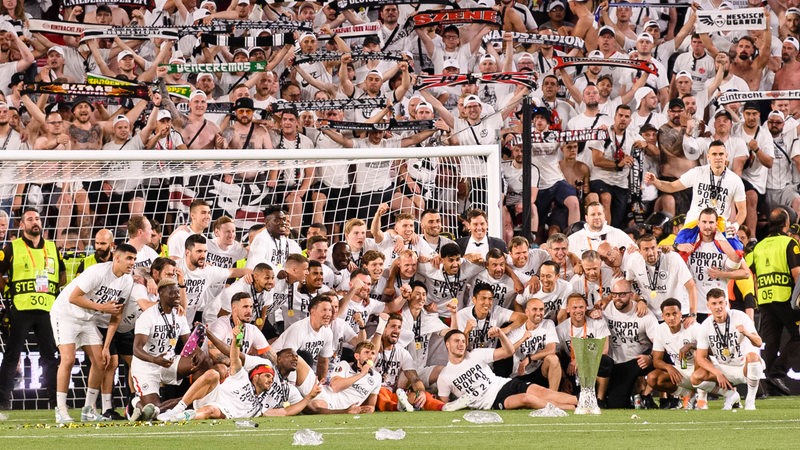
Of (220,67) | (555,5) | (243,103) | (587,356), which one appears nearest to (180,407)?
(587,356)

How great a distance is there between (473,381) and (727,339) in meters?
2.29

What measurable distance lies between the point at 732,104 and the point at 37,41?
902 cm

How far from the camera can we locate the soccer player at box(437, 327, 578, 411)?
11.5m

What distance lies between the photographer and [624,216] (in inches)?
609

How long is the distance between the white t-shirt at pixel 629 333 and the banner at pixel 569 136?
3300 millimetres

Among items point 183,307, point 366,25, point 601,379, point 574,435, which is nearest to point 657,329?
point 601,379

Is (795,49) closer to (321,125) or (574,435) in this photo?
(321,125)

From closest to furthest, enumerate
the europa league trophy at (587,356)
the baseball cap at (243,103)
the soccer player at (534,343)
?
the europa league trophy at (587,356)
the soccer player at (534,343)
the baseball cap at (243,103)

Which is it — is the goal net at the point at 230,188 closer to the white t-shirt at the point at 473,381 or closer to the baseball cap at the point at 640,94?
the white t-shirt at the point at 473,381

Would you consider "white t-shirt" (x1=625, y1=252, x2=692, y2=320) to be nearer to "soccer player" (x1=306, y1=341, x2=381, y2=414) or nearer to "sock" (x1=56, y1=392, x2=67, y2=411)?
"soccer player" (x1=306, y1=341, x2=381, y2=414)

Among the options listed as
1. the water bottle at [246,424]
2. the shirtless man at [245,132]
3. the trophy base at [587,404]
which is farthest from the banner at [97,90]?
the trophy base at [587,404]

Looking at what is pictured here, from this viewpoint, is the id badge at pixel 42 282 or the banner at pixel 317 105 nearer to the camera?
the id badge at pixel 42 282

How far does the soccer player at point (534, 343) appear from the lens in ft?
39.8

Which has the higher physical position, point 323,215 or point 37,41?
point 37,41
